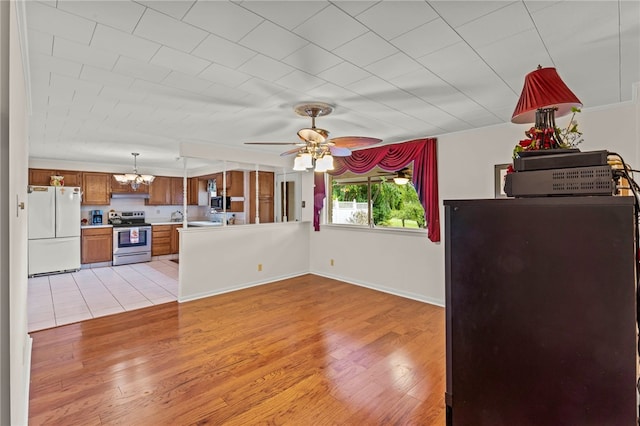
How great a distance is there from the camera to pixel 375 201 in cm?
534

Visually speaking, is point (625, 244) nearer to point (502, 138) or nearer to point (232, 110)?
point (232, 110)

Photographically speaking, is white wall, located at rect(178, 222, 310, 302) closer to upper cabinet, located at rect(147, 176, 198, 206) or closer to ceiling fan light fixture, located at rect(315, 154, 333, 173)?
ceiling fan light fixture, located at rect(315, 154, 333, 173)

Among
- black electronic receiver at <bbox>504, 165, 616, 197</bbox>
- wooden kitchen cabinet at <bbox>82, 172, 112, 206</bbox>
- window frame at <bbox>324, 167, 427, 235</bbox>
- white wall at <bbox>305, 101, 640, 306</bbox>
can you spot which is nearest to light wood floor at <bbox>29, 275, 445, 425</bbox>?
white wall at <bbox>305, 101, 640, 306</bbox>

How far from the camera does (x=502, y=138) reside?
3754 millimetres

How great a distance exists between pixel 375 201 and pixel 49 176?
6.89m

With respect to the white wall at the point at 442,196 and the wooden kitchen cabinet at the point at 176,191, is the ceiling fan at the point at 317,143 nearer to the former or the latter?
the white wall at the point at 442,196

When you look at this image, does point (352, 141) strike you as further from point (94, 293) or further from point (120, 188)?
point (120, 188)

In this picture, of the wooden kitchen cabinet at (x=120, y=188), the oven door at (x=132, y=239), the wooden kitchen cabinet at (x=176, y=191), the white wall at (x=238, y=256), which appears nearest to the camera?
the white wall at (x=238, y=256)

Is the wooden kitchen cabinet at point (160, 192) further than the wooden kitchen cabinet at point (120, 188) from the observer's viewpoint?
Yes

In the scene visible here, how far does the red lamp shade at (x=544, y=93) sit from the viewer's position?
52.2 inches

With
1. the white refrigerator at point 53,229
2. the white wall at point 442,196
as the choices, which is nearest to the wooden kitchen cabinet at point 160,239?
the white refrigerator at point 53,229

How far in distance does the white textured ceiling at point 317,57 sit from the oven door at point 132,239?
4.03m

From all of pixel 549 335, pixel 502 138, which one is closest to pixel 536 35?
pixel 549 335

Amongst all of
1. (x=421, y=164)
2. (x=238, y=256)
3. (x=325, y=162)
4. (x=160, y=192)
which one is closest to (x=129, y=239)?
(x=160, y=192)
